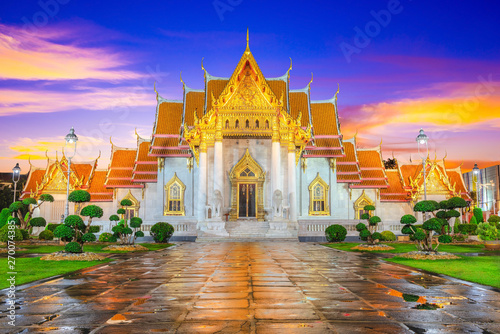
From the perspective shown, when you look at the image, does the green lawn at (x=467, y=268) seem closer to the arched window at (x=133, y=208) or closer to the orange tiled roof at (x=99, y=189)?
the arched window at (x=133, y=208)

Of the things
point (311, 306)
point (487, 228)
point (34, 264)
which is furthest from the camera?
point (487, 228)

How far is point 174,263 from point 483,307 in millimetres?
10829

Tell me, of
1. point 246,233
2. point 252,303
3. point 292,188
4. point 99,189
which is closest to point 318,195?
point 292,188

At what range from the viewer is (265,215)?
38688 millimetres

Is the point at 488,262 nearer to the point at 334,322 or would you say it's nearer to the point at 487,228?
the point at 487,228

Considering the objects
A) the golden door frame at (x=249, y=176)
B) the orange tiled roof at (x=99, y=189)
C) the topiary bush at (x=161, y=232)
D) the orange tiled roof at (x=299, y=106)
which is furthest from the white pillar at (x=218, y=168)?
the orange tiled roof at (x=99, y=189)

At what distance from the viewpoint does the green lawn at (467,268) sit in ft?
41.2

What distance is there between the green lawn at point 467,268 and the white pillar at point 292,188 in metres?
19.3

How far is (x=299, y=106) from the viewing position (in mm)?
46062

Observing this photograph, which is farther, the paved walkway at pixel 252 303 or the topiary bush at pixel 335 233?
the topiary bush at pixel 335 233

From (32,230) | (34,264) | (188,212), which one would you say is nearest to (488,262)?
(34,264)

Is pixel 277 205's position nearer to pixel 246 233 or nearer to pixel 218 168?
pixel 246 233

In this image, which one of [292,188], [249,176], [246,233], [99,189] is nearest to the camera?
[246,233]

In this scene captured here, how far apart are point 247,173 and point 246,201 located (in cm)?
235
